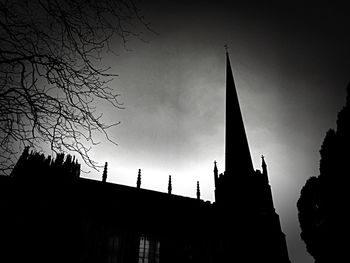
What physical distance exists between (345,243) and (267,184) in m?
17.0

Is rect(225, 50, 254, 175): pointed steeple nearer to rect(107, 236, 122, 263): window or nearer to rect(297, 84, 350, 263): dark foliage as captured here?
rect(297, 84, 350, 263): dark foliage

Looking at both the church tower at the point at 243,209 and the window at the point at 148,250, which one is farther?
the church tower at the point at 243,209

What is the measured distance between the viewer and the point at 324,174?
12.9 m

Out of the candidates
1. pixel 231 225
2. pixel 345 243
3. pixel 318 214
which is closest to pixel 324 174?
pixel 318 214

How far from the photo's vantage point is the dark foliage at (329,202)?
11034 mm

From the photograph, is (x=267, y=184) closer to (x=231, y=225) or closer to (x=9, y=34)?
(x=231, y=225)

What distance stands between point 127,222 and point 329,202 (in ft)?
39.6

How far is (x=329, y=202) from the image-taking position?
39.3ft

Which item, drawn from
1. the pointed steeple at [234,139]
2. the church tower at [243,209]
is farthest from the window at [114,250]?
the pointed steeple at [234,139]

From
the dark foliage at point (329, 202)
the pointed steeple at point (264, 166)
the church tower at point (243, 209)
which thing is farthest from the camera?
the pointed steeple at point (264, 166)

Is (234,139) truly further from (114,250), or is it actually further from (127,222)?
(114,250)

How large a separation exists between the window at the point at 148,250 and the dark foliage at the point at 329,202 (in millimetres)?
9360

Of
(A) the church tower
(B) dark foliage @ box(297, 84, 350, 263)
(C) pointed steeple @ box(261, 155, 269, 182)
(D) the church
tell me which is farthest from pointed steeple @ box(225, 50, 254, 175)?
(B) dark foliage @ box(297, 84, 350, 263)

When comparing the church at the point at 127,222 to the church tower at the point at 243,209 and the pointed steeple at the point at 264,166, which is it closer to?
the church tower at the point at 243,209
